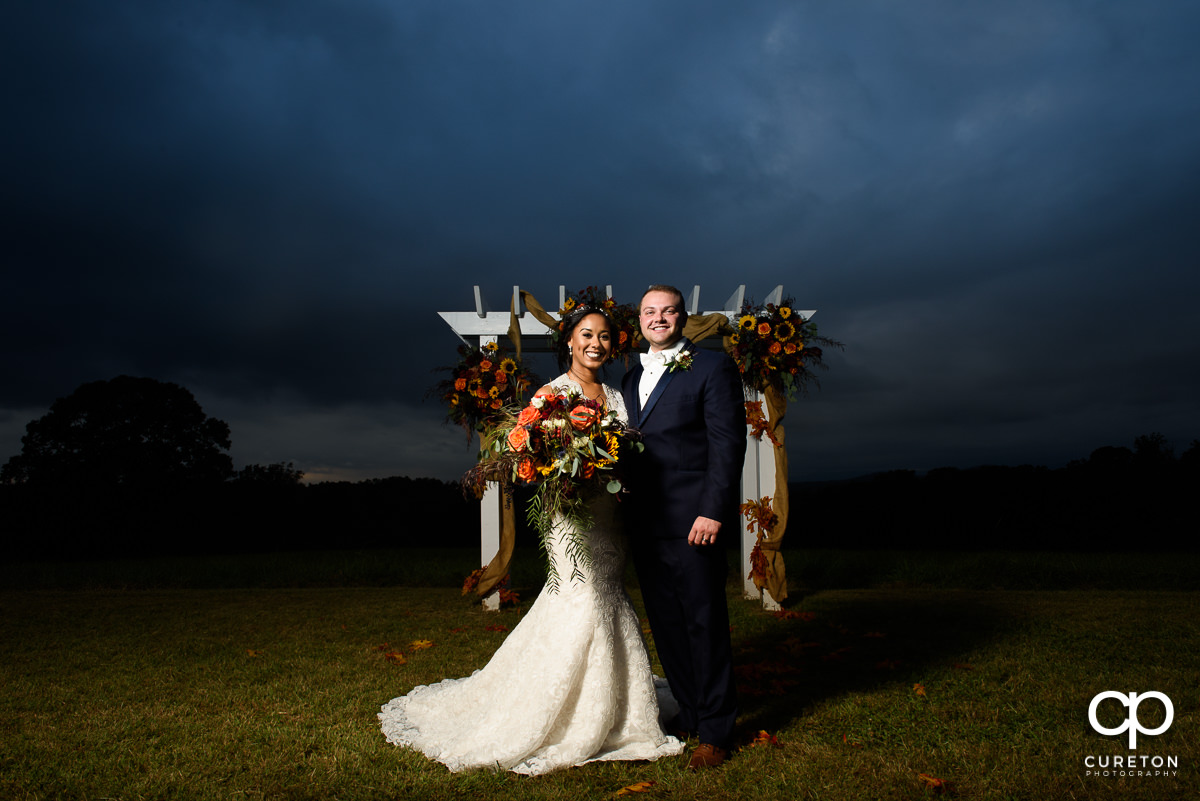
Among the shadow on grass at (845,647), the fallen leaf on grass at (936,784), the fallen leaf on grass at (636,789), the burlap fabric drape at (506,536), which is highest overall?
the burlap fabric drape at (506,536)

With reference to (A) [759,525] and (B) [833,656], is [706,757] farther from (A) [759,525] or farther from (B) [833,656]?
(A) [759,525]

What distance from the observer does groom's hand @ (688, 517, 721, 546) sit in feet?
10.5

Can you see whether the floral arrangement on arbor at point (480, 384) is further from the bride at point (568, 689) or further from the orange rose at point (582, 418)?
the orange rose at point (582, 418)

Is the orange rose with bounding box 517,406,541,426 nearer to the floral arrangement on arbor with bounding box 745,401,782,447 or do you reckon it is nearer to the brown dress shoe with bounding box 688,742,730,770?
the brown dress shoe with bounding box 688,742,730,770

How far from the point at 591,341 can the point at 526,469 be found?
0.94 metres

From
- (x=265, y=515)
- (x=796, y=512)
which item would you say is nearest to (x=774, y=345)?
(x=796, y=512)

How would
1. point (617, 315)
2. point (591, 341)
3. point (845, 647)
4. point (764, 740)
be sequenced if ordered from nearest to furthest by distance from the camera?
point (764, 740) → point (591, 341) → point (845, 647) → point (617, 315)

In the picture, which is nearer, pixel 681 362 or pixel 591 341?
pixel 681 362

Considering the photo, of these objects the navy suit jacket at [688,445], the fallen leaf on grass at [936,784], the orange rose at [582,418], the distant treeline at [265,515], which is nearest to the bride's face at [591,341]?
the navy suit jacket at [688,445]

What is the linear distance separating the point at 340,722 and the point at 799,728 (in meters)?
2.48

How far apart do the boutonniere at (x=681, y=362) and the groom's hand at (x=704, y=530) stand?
0.73 m

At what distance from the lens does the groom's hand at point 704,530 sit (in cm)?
319

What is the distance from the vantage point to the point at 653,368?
3.52 meters

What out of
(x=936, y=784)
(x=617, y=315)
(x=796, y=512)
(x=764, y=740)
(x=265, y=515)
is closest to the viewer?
(x=936, y=784)
